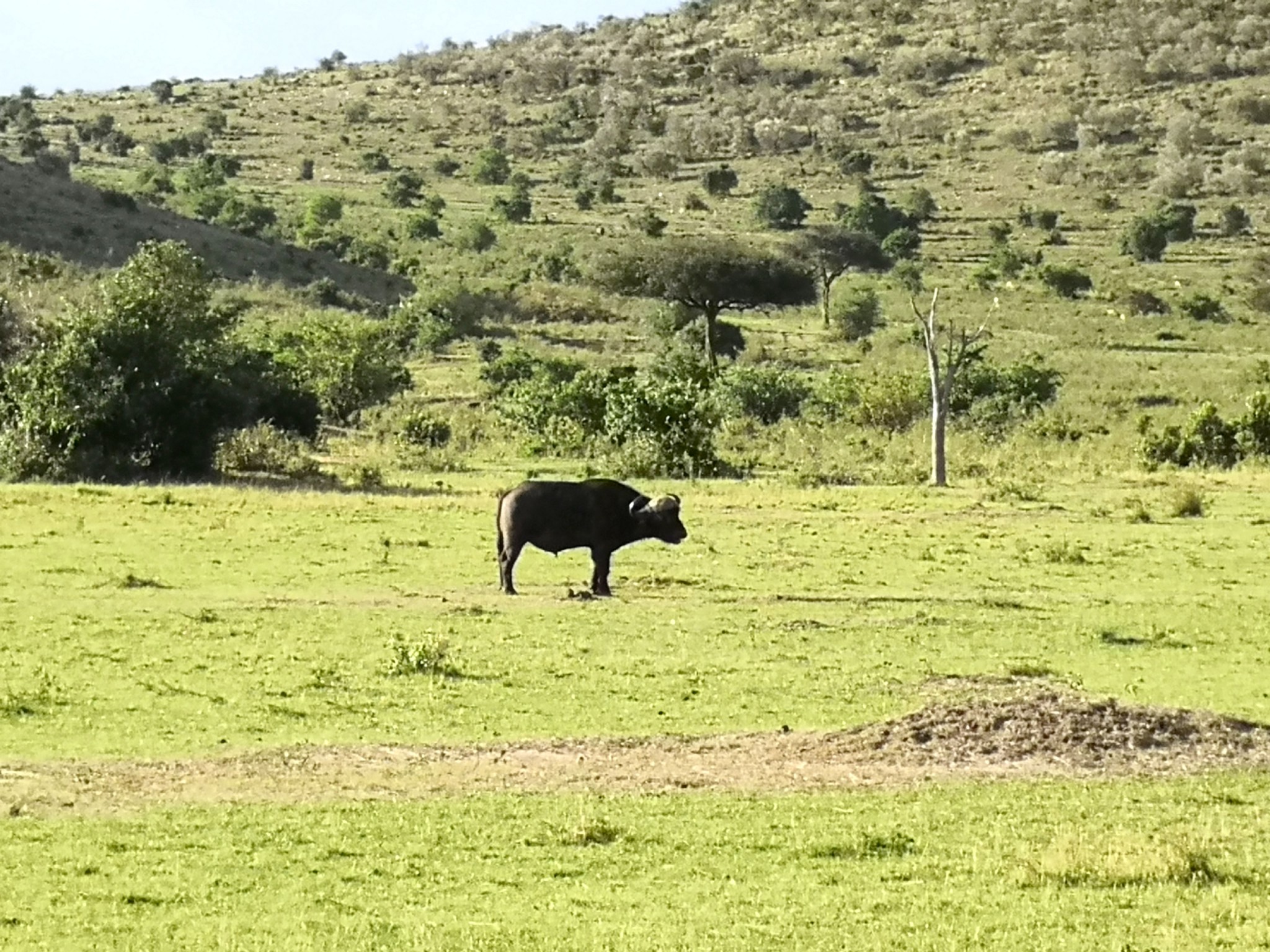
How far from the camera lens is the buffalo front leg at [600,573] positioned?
21.4m

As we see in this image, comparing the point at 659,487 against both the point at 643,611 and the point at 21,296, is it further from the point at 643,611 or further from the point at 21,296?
the point at 21,296

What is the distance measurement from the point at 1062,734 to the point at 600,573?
8.81 m

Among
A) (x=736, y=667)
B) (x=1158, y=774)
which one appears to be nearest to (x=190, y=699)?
(x=736, y=667)

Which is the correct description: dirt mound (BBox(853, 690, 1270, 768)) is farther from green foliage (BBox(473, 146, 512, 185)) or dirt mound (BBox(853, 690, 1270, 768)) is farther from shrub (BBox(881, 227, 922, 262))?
green foliage (BBox(473, 146, 512, 185))

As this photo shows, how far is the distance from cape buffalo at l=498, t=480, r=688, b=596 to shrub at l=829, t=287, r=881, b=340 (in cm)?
4637

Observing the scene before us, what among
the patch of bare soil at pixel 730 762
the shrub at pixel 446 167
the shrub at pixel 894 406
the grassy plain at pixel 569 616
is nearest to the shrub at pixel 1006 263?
the shrub at pixel 894 406

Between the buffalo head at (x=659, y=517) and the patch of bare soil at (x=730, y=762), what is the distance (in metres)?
8.23

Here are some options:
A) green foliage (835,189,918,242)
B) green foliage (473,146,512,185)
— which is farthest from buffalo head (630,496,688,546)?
green foliage (473,146,512,185)

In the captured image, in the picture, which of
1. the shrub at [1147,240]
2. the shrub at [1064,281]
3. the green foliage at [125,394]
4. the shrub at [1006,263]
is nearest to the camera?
the green foliage at [125,394]

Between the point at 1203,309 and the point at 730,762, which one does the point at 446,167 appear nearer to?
the point at 1203,309

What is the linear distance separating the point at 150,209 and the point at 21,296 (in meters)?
31.5

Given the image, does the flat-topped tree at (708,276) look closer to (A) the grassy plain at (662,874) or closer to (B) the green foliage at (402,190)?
(B) the green foliage at (402,190)

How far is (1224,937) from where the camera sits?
8.48 meters

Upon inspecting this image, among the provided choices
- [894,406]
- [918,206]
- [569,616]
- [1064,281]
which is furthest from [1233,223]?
[569,616]
